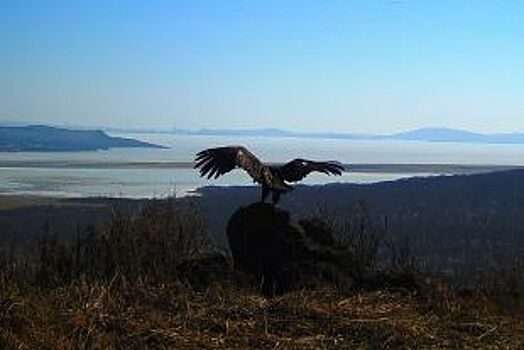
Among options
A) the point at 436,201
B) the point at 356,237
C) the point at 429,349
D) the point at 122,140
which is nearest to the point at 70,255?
the point at 356,237

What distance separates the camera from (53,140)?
157750 millimetres

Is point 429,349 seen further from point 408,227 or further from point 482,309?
point 408,227

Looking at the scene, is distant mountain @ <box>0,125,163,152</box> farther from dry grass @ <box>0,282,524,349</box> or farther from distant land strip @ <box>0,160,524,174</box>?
dry grass @ <box>0,282,524,349</box>

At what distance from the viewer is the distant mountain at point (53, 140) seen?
482 feet

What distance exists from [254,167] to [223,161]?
0.40 m

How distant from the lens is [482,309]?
9.36m

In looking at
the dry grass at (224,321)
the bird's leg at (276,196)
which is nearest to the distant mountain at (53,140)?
the bird's leg at (276,196)

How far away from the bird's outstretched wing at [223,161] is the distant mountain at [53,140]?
436 ft

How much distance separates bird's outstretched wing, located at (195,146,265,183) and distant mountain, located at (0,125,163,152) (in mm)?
132753

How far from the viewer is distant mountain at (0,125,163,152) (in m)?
147

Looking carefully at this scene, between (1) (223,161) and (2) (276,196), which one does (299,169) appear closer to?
(2) (276,196)

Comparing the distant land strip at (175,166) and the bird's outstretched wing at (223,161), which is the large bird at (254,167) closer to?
the bird's outstretched wing at (223,161)

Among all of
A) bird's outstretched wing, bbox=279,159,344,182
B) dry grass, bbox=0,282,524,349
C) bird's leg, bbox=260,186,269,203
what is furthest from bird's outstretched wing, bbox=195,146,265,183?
dry grass, bbox=0,282,524,349

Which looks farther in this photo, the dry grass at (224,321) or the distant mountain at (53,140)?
the distant mountain at (53,140)
